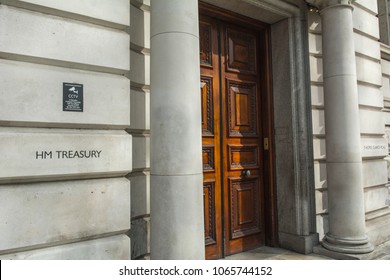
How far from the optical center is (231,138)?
211 inches

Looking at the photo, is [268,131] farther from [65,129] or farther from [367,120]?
[65,129]

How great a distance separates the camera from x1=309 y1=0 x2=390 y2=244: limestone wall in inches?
224

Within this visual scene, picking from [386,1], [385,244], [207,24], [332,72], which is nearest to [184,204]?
[207,24]

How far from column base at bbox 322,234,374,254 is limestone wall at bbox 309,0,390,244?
528 mm

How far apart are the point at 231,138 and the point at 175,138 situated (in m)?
2.30

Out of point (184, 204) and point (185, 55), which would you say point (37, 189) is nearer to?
point (184, 204)

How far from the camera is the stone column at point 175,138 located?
3.20 meters

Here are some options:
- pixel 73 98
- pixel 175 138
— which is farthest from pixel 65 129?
pixel 175 138

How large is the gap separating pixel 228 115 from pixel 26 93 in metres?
3.32

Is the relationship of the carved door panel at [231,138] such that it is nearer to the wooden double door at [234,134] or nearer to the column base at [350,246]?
the wooden double door at [234,134]

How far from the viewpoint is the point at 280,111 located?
18.5ft

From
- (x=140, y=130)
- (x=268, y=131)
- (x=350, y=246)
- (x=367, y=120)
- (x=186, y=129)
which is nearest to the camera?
(x=186, y=129)

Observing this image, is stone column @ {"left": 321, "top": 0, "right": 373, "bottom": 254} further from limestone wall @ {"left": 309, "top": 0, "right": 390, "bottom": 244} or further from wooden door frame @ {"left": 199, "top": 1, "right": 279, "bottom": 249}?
wooden door frame @ {"left": 199, "top": 1, "right": 279, "bottom": 249}

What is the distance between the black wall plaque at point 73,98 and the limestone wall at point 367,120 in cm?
428
